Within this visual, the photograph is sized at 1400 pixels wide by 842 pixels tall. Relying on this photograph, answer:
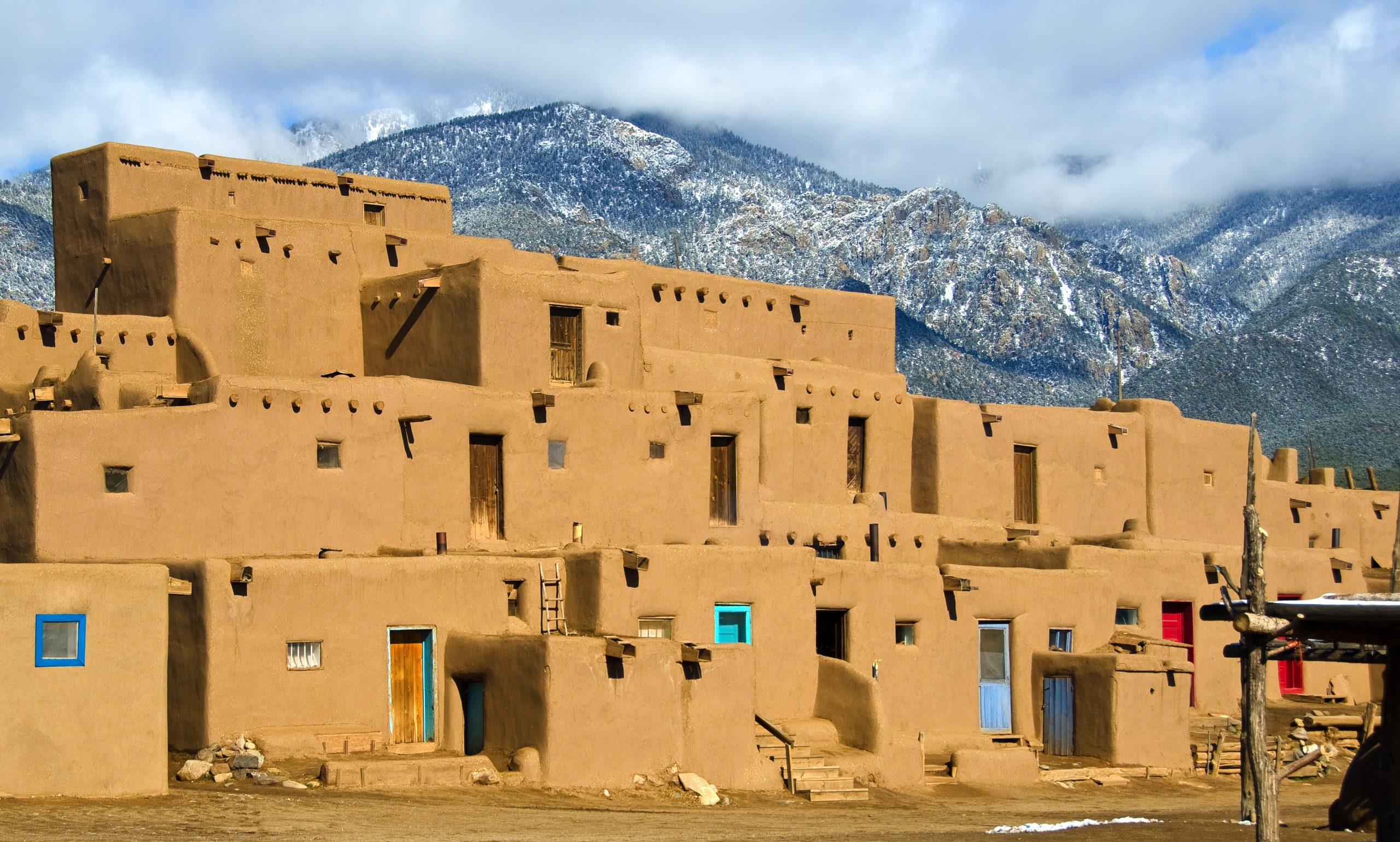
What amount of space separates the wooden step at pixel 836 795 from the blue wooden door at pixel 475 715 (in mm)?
4409

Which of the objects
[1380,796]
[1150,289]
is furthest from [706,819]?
[1150,289]

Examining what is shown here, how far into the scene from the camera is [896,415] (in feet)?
122

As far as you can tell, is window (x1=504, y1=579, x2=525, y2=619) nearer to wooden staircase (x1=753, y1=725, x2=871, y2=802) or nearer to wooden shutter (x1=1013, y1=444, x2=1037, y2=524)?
wooden staircase (x1=753, y1=725, x2=871, y2=802)

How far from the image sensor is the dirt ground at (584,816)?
65.2 ft

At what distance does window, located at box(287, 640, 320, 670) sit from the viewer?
24516 millimetres

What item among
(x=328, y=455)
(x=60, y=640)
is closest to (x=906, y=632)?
(x=328, y=455)

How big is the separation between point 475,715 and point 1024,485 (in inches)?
652

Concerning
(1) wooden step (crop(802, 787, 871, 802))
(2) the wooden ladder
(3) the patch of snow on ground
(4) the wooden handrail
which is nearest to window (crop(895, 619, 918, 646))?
(4) the wooden handrail

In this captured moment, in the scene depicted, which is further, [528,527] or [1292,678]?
[1292,678]

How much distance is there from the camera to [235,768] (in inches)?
908

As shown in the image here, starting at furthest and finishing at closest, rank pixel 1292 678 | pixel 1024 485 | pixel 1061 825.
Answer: pixel 1024 485, pixel 1292 678, pixel 1061 825

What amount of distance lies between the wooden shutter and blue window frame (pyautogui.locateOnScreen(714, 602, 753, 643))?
1189 cm

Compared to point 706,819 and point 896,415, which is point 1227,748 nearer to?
point 896,415

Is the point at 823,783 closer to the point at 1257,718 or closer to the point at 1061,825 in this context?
the point at 1061,825
